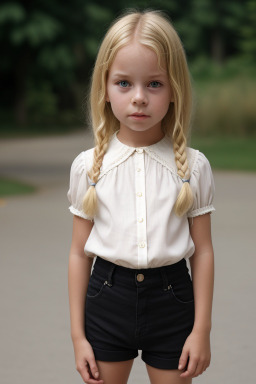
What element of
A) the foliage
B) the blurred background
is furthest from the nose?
the foliage

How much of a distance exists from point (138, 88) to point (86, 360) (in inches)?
34.0

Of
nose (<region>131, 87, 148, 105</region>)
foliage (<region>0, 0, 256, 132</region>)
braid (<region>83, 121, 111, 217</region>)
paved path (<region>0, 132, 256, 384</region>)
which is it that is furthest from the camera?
foliage (<region>0, 0, 256, 132</region>)

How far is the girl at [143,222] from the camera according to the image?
2557mm

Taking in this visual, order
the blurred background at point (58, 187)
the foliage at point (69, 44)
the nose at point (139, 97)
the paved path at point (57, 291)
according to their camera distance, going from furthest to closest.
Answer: the foliage at point (69, 44)
the blurred background at point (58, 187)
the paved path at point (57, 291)
the nose at point (139, 97)

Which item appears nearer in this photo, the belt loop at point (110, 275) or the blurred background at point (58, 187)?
the belt loop at point (110, 275)

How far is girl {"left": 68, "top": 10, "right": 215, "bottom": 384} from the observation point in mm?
2557

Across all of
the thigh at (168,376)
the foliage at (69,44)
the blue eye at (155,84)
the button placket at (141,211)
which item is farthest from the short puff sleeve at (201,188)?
the foliage at (69,44)

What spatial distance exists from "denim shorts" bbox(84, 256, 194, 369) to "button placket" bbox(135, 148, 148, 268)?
0.19ft

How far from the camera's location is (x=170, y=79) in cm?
258

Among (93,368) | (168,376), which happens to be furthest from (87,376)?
(168,376)

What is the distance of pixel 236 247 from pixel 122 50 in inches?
206

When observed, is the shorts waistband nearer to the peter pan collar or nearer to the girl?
the girl

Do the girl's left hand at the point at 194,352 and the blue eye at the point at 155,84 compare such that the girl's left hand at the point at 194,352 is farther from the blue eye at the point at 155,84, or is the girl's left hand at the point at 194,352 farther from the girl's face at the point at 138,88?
the blue eye at the point at 155,84

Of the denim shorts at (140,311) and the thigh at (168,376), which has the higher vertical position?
the denim shorts at (140,311)
